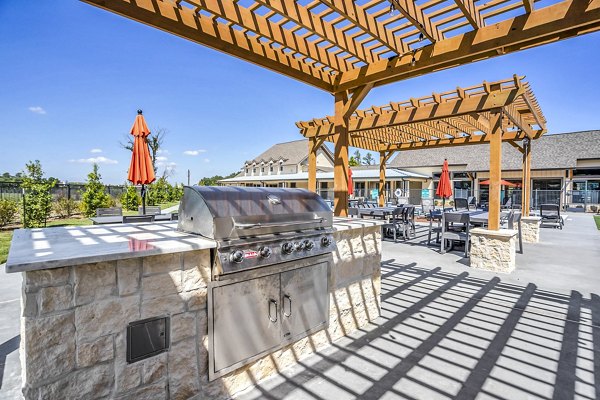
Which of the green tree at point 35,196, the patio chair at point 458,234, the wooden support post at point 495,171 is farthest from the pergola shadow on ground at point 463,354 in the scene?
the green tree at point 35,196

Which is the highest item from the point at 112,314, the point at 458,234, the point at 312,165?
the point at 312,165

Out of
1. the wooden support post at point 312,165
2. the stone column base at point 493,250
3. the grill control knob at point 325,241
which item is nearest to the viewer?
the grill control knob at point 325,241

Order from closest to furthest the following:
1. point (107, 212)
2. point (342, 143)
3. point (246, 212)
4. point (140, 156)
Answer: point (246, 212)
point (342, 143)
point (140, 156)
point (107, 212)

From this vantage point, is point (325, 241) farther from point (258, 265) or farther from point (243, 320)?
point (243, 320)

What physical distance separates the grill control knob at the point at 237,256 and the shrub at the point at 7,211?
11.9 meters

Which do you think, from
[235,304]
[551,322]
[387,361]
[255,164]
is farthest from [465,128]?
[255,164]

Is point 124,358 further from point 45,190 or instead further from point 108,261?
point 45,190

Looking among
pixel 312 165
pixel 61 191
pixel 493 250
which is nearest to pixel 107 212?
pixel 312 165

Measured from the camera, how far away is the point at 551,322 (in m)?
3.59

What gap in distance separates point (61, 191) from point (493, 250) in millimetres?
16538

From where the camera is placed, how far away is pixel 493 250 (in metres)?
5.88

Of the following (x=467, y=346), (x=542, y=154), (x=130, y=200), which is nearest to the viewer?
(x=467, y=346)

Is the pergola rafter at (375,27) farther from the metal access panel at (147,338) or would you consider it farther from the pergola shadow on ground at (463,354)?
the pergola shadow on ground at (463,354)

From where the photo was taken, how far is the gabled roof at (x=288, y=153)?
3250 centimetres
